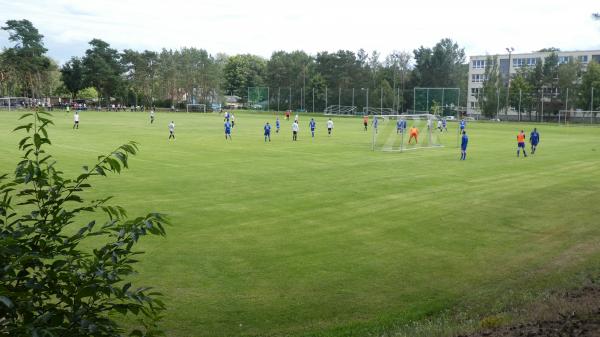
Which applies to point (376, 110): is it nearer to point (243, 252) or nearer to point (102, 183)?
point (102, 183)

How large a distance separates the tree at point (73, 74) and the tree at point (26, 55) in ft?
24.7

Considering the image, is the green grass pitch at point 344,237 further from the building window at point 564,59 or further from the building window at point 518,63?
the building window at point 518,63

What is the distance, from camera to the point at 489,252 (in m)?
12.2

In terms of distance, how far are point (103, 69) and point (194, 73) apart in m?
19.9

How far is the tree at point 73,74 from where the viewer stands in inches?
4256

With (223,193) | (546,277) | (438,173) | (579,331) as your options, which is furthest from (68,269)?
(438,173)

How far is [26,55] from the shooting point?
97500 mm

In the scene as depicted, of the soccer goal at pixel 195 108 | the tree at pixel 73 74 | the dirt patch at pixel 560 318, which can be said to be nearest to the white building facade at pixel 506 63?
the soccer goal at pixel 195 108

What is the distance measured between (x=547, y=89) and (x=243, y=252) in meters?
95.8

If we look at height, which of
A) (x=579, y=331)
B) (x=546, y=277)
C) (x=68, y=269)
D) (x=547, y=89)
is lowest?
(x=546, y=277)

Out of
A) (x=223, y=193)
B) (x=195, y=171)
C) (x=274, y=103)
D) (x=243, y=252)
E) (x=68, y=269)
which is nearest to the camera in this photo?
(x=68, y=269)

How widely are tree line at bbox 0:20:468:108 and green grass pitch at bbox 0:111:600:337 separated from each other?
7701 cm

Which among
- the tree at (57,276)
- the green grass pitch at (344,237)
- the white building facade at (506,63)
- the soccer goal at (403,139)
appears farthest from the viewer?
the white building facade at (506,63)

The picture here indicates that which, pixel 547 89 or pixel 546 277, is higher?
pixel 547 89
